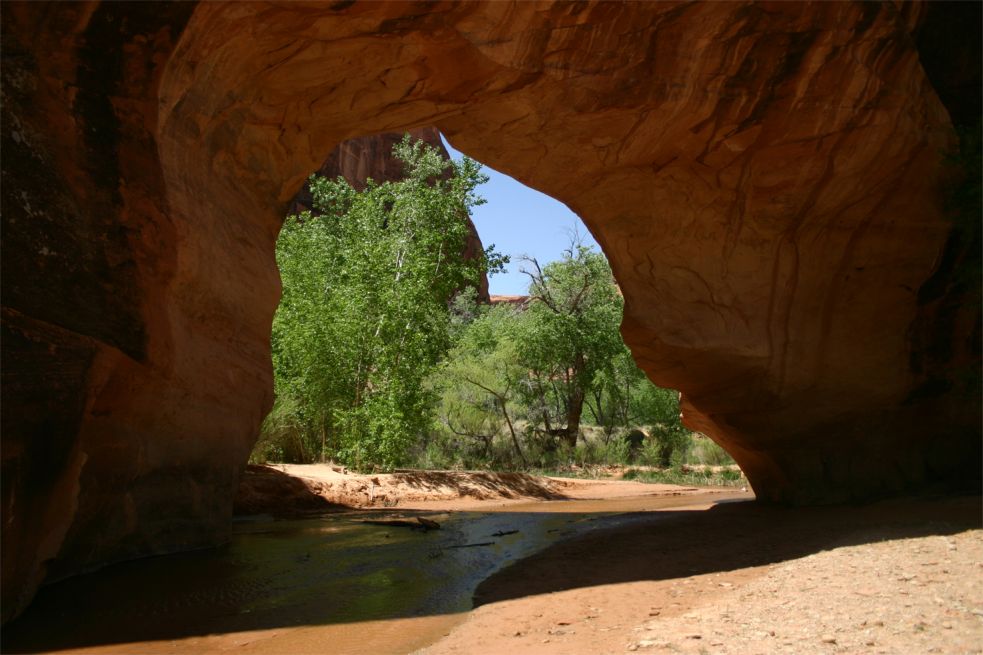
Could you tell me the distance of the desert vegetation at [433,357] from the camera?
1278cm

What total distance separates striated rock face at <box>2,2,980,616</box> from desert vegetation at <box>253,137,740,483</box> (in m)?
5.30

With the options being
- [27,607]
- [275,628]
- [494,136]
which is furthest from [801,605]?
[494,136]

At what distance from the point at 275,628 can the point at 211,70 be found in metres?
4.50

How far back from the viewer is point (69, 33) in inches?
180

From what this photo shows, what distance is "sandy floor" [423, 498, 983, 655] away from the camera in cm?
315

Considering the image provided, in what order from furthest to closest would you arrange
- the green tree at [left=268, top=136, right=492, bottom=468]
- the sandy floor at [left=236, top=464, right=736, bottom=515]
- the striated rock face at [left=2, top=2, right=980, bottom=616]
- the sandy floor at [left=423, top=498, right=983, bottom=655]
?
1. the green tree at [left=268, top=136, right=492, bottom=468]
2. the sandy floor at [left=236, top=464, right=736, bottom=515]
3. the striated rock face at [left=2, top=2, right=980, bottom=616]
4. the sandy floor at [left=423, top=498, right=983, bottom=655]

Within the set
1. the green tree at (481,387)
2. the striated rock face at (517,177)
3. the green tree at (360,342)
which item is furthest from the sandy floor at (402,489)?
the green tree at (481,387)

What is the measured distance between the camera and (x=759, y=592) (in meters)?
A: 3.96

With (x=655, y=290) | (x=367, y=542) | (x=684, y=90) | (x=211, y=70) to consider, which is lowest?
(x=367, y=542)

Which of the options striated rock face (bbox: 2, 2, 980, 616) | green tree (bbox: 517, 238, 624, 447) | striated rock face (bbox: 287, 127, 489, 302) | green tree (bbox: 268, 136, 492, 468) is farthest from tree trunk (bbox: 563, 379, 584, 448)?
striated rock face (bbox: 2, 2, 980, 616)

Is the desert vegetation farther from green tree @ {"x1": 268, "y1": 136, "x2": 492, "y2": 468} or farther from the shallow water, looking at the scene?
the shallow water

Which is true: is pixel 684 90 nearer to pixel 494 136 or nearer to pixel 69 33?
pixel 494 136

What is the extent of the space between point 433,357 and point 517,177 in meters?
7.08

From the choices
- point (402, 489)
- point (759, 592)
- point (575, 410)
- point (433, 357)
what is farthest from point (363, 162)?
point (759, 592)
